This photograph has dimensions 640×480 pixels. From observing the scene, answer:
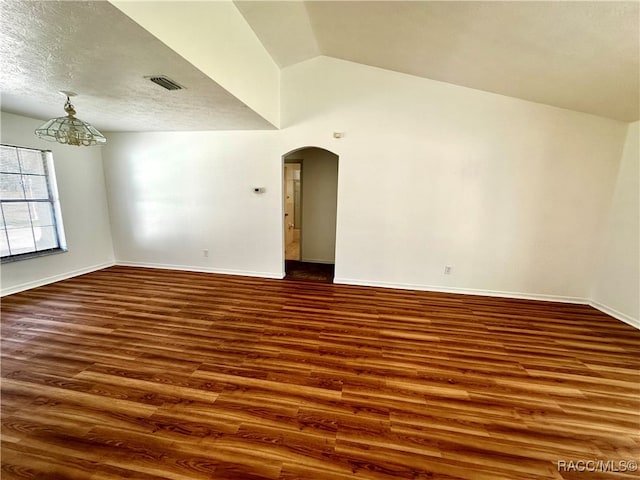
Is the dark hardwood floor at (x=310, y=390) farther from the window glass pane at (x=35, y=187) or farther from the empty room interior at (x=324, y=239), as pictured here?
the window glass pane at (x=35, y=187)

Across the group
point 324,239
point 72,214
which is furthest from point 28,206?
point 324,239

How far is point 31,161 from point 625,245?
27.2ft

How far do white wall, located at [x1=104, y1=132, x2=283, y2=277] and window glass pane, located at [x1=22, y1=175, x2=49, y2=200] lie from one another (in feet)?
2.84

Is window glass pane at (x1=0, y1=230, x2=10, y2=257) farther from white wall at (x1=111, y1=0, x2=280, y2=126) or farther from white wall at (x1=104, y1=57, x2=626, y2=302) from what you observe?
white wall at (x1=111, y1=0, x2=280, y2=126)

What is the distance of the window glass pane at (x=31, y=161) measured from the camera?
3676 mm

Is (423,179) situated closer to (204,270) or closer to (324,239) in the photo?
(324,239)

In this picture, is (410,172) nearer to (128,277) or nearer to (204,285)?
(204,285)

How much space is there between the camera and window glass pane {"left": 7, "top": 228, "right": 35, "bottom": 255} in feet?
11.8

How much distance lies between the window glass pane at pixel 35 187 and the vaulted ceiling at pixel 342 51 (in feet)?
3.13

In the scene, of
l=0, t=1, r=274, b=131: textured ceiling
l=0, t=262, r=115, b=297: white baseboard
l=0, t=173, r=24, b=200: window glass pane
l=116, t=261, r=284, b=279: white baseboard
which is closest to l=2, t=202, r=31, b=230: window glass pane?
l=0, t=173, r=24, b=200: window glass pane

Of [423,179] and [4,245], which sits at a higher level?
[423,179]

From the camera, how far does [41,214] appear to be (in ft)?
12.8

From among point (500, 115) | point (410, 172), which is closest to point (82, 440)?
point (410, 172)

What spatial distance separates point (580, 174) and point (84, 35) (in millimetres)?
5200
